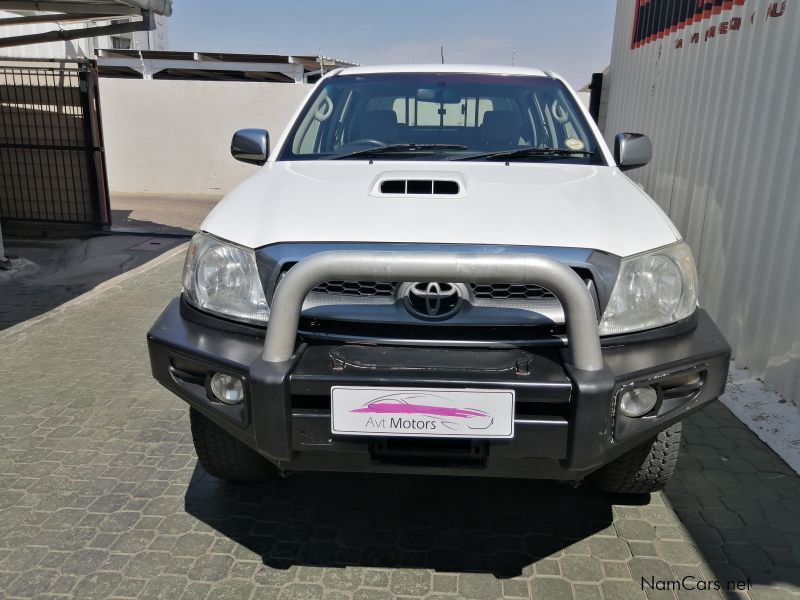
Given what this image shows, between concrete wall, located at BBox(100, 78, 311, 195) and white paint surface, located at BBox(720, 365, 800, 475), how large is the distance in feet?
34.7

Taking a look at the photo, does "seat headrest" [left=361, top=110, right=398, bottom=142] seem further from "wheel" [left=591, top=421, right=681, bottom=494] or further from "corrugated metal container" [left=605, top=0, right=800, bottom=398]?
"corrugated metal container" [left=605, top=0, right=800, bottom=398]

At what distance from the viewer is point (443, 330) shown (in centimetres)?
212

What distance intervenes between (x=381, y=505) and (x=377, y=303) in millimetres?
1096

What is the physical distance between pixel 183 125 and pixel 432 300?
1219 centimetres

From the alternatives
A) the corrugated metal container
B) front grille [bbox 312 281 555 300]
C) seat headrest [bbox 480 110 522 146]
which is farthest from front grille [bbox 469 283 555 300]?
the corrugated metal container

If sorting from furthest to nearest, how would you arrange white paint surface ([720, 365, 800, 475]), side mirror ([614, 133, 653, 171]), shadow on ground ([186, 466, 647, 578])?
white paint surface ([720, 365, 800, 475]), side mirror ([614, 133, 653, 171]), shadow on ground ([186, 466, 647, 578])

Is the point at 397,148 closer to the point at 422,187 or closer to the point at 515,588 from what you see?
the point at 422,187

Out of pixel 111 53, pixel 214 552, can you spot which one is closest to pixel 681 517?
pixel 214 552

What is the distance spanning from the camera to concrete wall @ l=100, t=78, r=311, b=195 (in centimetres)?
1280

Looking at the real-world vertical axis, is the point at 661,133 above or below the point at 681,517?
above

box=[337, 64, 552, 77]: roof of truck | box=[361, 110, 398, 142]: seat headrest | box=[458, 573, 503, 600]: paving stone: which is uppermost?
box=[337, 64, 552, 77]: roof of truck

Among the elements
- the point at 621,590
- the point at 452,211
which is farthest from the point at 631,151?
the point at 621,590

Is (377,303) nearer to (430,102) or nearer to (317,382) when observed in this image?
(317,382)

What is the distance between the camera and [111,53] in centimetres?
2034
